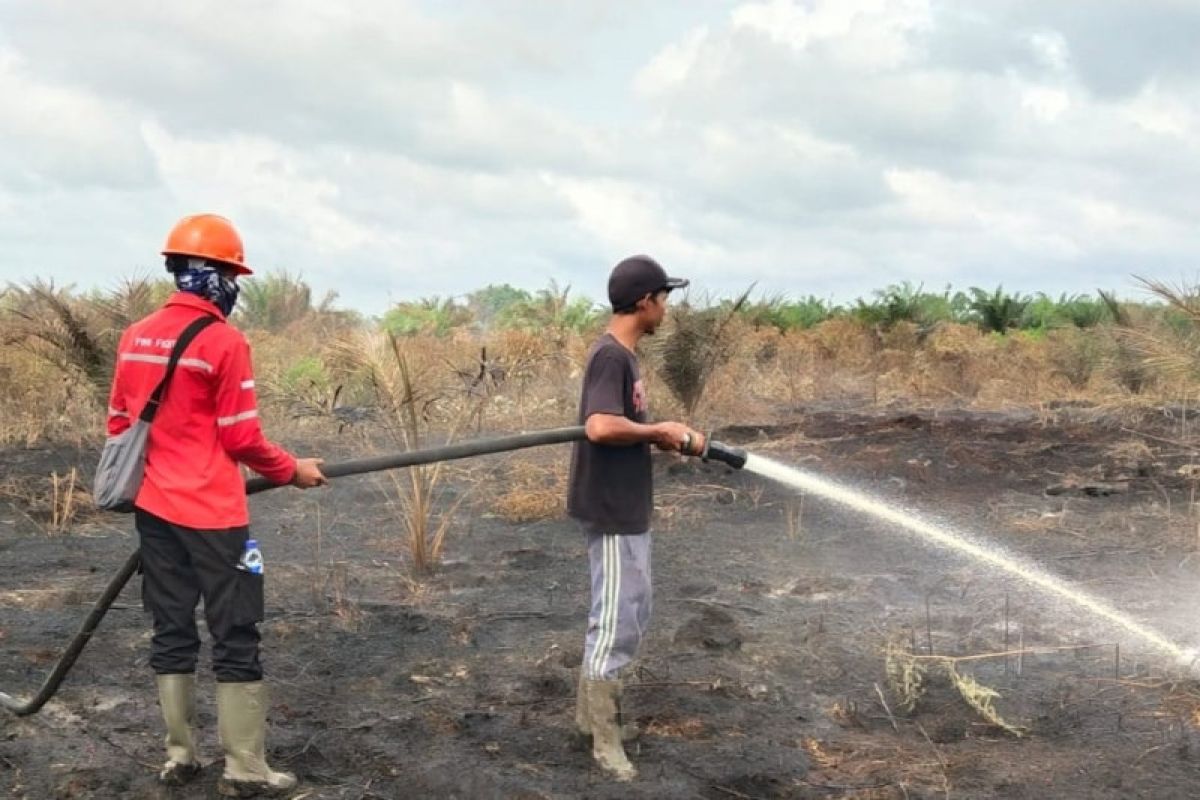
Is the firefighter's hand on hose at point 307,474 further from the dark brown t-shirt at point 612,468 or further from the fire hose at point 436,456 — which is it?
the dark brown t-shirt at point 612,468

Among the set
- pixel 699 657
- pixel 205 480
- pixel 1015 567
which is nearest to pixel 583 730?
pixel 699 657

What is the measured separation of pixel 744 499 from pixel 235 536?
6.25 m

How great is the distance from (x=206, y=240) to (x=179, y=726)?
5.50 ft

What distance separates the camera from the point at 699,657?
5414 mm

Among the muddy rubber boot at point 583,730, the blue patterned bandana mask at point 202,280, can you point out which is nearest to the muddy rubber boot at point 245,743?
the muddy rubber boot at point 583,730

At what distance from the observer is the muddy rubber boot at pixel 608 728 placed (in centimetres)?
404

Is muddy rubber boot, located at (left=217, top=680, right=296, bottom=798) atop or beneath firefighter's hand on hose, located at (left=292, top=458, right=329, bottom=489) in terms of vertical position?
beneath

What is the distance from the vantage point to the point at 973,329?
20.1 meters

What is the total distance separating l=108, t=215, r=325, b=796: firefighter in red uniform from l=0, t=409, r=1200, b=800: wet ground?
359 millimetres

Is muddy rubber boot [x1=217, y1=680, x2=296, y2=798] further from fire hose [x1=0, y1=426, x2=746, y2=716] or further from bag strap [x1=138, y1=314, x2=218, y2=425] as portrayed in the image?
bag strap [x1=138, y1=314, x2=218, y2=425]

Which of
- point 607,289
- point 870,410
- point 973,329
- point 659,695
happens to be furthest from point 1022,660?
point 973,329

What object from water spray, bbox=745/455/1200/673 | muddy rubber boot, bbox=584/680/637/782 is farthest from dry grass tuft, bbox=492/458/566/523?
muddy rubber boot, bbox=584/680/637/782

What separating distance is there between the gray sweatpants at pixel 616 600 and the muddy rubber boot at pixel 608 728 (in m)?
0.05

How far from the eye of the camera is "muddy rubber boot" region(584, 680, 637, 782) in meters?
4.04
